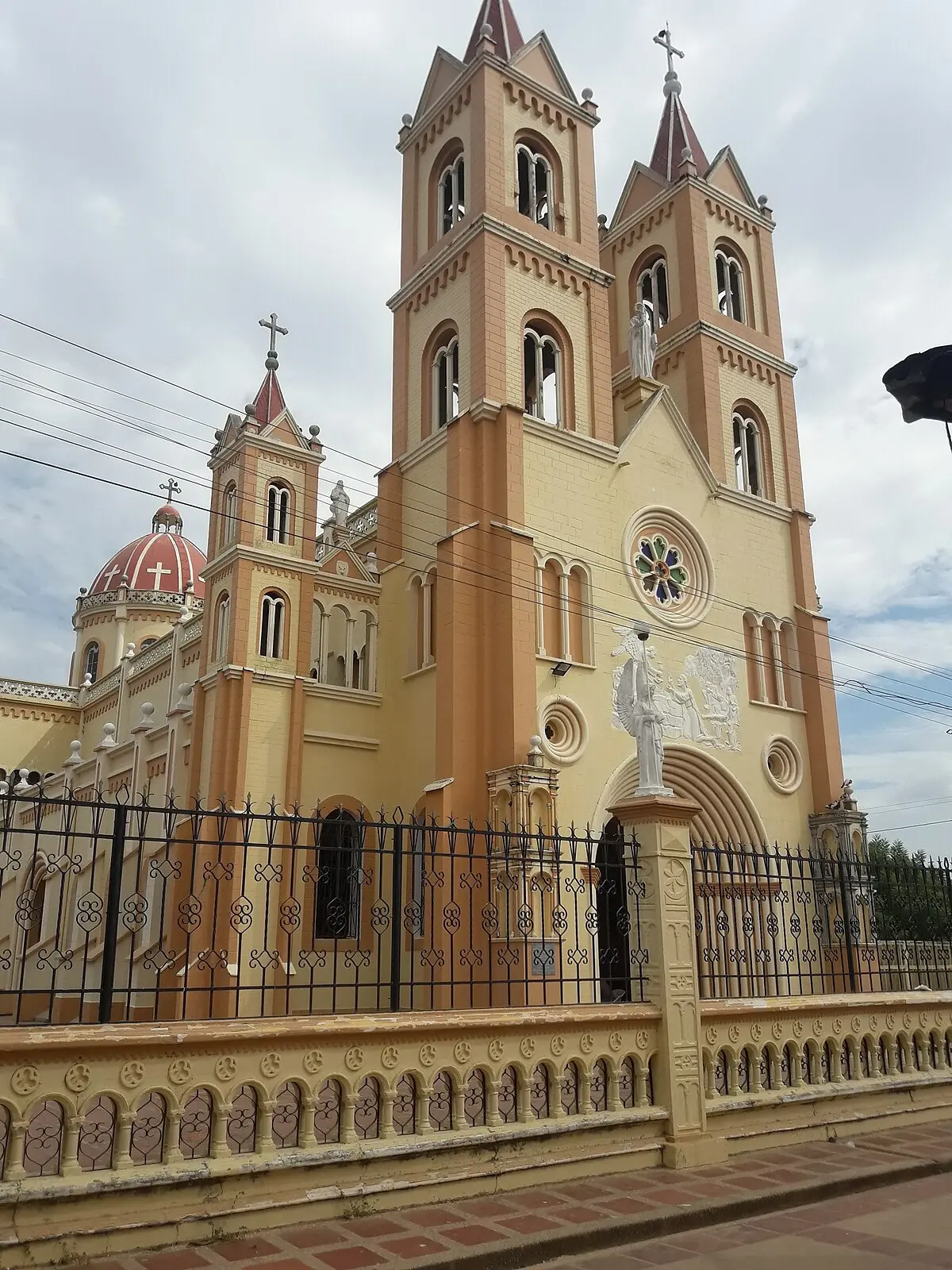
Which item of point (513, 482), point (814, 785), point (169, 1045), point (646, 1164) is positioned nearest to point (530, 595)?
point (513, 482)

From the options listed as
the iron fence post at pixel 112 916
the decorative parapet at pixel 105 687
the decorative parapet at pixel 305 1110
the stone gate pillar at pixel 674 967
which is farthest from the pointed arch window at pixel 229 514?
the iron fence post at pixel 112 916

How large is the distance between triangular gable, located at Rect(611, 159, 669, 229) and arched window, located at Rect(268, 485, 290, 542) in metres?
13.5

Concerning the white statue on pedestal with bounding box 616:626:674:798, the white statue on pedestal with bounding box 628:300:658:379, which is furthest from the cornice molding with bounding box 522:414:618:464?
the white statue on pedestal with bounding box 616:626:674:798

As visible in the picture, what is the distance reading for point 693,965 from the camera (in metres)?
8.61

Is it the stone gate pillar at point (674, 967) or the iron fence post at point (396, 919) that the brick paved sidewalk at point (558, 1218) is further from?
the iron fence post at point (396, 919)

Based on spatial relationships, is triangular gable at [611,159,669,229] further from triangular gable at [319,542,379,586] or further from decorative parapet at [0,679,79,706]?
decorative parapet at [0,679,79,706]

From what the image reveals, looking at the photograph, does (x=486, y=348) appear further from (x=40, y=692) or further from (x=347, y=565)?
(x=40, y=692)

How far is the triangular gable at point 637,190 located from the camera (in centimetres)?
2728

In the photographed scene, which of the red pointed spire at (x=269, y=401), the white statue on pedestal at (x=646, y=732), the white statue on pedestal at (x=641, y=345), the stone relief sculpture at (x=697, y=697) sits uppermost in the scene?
the white statue on pedestal at (x=641, y=345)

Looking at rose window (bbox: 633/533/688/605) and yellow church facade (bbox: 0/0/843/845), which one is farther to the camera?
rose window (bbox: 633/533/688/605)

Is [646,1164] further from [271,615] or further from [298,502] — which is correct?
[298,502]

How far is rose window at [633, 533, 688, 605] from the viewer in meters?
21.2

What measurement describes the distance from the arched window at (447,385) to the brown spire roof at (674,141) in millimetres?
9570

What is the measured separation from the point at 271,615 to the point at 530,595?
536 cm
